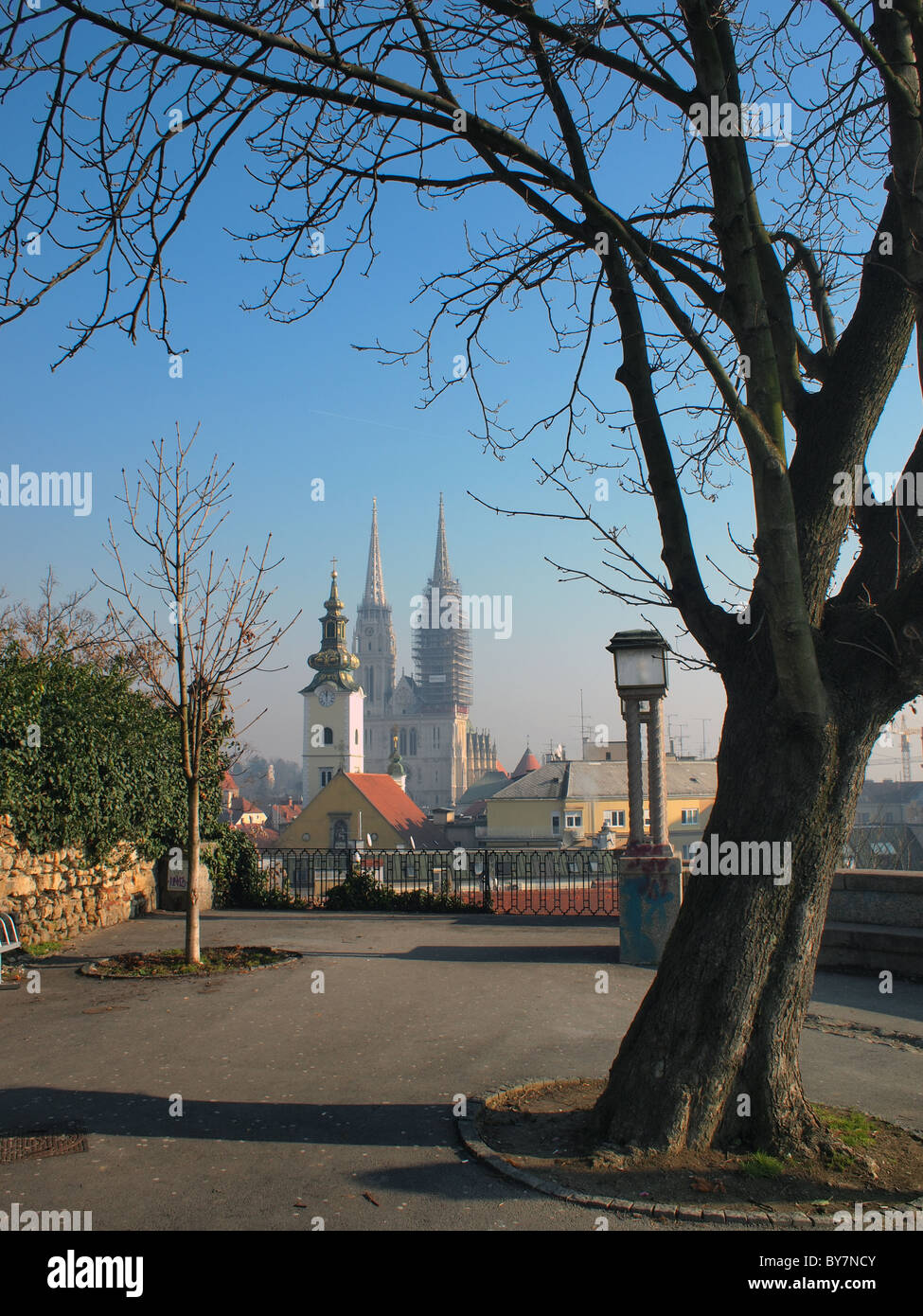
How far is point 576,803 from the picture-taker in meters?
74.2

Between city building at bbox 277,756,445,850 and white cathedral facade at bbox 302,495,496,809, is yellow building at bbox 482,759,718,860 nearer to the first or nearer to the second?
city building at bbox 277,756,445,850

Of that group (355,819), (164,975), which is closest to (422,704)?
(355,819)

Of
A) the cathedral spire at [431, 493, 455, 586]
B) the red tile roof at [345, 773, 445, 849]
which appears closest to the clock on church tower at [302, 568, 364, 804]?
the red tile roof at [345, 773, 445, 849]

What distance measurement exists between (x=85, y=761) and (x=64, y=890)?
1.76 m

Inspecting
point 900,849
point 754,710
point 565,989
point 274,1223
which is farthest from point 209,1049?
point 900,849

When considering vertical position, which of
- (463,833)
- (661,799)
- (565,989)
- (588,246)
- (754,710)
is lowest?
(463,833)

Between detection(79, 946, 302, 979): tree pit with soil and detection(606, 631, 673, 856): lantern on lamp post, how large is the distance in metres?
4.52

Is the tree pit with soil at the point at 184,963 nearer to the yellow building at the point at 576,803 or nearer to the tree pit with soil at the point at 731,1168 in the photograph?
the tree pit with soil at the point at 731,1168

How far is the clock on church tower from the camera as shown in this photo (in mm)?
110750

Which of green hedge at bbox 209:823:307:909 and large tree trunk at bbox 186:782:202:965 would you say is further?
green hedge at bbox 209:823:307:909
